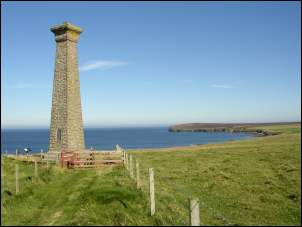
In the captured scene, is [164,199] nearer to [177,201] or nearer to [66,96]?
[177,201]

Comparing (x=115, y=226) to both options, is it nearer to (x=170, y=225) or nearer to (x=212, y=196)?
(x=170, y=225)

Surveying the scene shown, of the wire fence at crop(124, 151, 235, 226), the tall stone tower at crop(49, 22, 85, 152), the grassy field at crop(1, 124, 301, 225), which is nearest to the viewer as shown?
the grassy field at crop(1, 124, 301, 225)

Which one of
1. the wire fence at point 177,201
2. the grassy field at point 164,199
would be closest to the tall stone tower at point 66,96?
the grassy field at point 164,199

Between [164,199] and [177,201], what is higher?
[164,199]

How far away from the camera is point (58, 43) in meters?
39.6

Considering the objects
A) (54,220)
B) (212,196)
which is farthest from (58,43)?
(54,220)

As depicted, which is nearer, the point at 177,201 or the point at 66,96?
the point at 177,201

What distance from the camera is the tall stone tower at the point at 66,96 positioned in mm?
38094

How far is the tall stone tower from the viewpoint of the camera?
1500 inches

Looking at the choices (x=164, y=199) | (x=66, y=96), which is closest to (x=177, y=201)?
(x=164, y=199)

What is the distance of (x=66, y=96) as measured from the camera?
38.0 meters

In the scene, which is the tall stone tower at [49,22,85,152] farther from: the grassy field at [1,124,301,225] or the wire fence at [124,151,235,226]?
the wire fence at [124,151,235,226]

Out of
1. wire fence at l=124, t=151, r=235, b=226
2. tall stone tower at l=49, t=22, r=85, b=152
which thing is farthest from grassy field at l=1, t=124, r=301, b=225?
tall stone tower at l=49, t=22, r=85, b=152

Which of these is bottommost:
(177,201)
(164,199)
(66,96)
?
(177,201)
